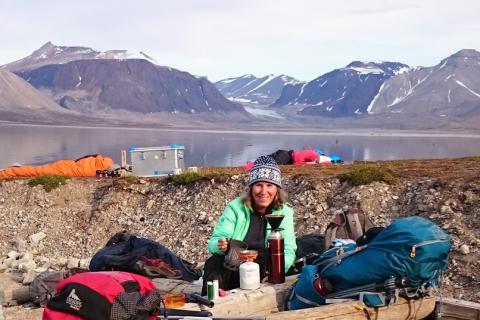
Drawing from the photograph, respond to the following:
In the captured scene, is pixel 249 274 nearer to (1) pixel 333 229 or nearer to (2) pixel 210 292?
(2) pixel 210 292

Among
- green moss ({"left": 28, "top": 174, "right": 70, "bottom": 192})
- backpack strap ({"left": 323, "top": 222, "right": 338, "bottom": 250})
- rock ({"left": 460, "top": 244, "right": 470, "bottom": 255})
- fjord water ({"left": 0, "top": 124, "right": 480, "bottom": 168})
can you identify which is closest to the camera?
backpack strap ({"left": 323, "top": 222, "right": 338, "bottom": 250})

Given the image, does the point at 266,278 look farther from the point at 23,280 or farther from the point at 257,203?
the point at 23,280

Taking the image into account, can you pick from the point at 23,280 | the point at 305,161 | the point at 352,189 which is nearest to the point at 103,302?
the point at 23,280

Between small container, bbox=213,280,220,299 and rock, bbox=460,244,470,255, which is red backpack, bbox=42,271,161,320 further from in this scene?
rock, bbox=460,244,470,255

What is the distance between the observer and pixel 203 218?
46.9 feet

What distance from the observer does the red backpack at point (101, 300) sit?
4574 mm

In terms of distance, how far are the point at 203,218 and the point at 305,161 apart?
6.19 metres

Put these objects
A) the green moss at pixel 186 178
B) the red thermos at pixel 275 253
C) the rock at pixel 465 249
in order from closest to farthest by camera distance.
→ 1. the red thermos at pixel 275 253
2. the rock at pixel 465 249
3. the green moss at pixel 186 178

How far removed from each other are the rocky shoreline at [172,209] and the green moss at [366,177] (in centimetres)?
14

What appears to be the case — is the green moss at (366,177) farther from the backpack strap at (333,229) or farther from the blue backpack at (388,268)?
the blue backpack at (388,268)

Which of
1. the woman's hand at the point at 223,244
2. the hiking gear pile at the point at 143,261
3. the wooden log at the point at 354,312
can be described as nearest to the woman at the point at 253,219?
the woman's hand at the point at 223,244

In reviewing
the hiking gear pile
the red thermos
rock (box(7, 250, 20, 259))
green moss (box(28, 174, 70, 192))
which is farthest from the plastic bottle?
green moss (box(28, 174, 70, 192))

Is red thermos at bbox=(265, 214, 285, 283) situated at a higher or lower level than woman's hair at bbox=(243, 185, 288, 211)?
lower

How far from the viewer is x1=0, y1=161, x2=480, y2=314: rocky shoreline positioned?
455 inches
